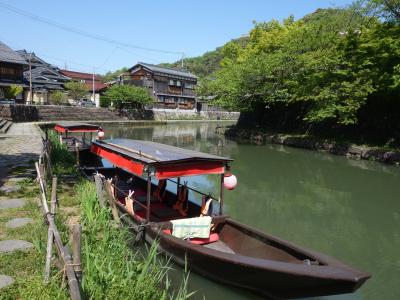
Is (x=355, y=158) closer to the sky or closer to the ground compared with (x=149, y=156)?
closer to the ground

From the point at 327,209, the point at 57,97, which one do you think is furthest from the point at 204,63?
the point at 327,209

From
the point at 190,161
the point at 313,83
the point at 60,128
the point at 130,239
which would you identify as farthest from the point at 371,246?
the point at 313,83

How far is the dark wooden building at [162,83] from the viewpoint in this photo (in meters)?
59.9

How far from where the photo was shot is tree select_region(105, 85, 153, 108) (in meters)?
48.6

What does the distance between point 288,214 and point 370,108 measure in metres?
16.9

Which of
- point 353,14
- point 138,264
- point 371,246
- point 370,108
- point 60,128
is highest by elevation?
point 353,14

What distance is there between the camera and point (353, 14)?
84.2ft

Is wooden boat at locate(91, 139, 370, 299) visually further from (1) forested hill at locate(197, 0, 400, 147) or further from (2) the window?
(2) the window

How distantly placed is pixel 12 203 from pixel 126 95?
137 feet

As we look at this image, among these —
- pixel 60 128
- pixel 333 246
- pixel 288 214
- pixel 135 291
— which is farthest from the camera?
pixel 60 128

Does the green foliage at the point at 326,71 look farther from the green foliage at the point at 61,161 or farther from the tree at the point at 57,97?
the tree at the point at 57,97

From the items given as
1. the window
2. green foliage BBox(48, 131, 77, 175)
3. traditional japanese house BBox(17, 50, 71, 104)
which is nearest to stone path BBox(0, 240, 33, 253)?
green foliage BBox(48, 131, 77, 175)

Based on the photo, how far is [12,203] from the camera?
802cm

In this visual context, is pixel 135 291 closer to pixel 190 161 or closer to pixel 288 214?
pixel 190 161
